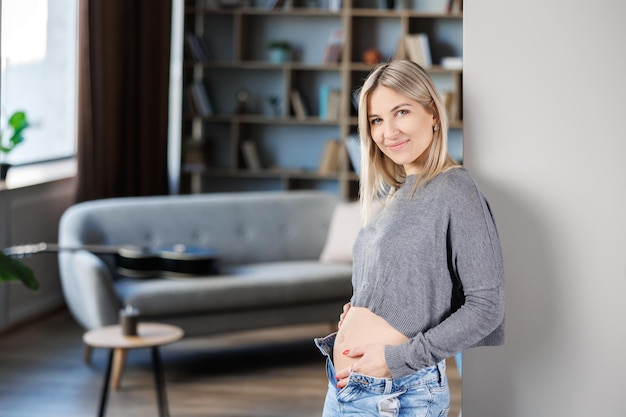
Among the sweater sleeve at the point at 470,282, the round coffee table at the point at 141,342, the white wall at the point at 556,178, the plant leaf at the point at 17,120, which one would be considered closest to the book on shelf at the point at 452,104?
the plant leaf at the point at 17,120

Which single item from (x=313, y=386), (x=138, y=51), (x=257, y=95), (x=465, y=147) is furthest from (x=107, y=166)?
(x=465, y=147)

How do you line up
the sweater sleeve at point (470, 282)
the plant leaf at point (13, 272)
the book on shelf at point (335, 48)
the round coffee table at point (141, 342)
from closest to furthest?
the sweater sleeve at point (470, 282) < the plant leaf at point (13, 272) < the round coffee table at point (141, 342) < the book on shelf at point (335, 48)

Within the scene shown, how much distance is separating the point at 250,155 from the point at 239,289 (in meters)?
2.41

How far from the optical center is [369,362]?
162cm

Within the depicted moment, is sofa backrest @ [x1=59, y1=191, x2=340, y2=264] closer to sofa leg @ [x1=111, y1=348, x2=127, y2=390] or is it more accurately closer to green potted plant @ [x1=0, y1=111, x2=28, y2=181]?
green potted plant @ [x1=0, y1=111, x2=28, y2=181]

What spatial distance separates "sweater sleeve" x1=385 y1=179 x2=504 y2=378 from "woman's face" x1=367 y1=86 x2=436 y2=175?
14 cm

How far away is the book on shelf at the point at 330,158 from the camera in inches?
266

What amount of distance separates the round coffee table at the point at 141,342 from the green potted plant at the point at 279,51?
3373 millimetres

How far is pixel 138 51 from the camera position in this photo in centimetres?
641

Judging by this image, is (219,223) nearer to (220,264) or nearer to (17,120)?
(220,264)

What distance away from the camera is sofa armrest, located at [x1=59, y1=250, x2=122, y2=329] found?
4.34 meters

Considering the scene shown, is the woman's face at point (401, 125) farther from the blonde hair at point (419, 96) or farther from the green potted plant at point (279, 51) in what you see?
the green potted plant at point (279, 51)

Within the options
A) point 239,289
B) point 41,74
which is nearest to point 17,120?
point 41,74

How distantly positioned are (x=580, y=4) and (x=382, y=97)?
444 mm
